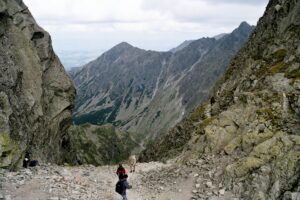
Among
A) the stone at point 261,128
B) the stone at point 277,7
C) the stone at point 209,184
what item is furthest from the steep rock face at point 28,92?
the stone at point 277,7

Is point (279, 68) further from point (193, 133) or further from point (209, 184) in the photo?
→ point (209, 184)

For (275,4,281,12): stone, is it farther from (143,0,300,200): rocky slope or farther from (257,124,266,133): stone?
(257,124,266,133): stone

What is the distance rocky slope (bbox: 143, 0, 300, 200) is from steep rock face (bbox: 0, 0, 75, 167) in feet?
71.9

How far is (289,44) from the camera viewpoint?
66250mm

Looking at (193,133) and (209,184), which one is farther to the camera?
(193,133)

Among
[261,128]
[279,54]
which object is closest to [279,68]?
[279,54]

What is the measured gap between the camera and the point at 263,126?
44.4 metres

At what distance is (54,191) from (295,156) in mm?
20705

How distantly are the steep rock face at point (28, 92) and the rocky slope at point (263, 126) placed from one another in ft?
71.9

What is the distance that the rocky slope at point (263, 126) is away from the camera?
3538cm


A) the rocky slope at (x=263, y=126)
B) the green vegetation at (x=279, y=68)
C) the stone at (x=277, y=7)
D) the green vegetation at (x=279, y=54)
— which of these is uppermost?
the stone at (x=277, y=7)

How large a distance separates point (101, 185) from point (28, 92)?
3347 centimetres

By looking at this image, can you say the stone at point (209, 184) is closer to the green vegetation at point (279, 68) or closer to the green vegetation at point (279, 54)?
the green vegetation at point (279, 68)

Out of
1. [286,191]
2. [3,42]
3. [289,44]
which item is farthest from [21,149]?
[289,44]
